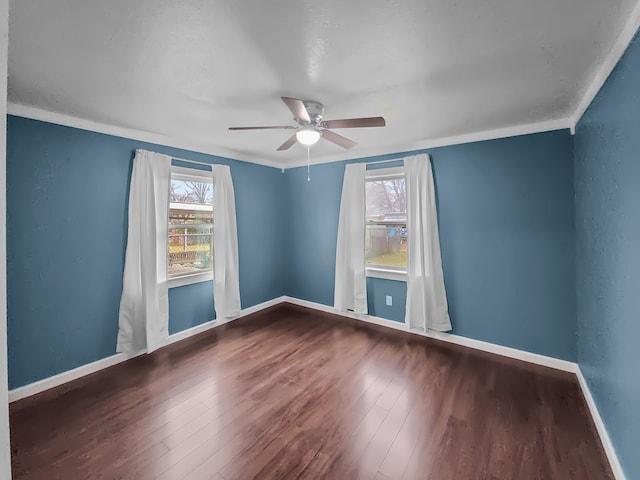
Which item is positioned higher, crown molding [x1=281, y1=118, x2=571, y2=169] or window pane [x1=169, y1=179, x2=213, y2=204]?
crown molding [x1=281, y1=118, x2=571, y2=169]

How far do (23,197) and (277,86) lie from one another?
2265 millimetres

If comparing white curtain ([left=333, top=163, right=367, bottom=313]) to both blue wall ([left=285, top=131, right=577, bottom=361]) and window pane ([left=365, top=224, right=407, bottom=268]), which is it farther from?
blue wall ([left=285, top=131, right=577, bottom=361])

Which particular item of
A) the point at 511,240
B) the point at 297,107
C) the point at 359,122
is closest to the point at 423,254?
the point at 511,240

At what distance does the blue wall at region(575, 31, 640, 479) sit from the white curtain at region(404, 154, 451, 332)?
1.27 metres

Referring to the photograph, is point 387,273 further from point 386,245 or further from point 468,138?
point 468,138

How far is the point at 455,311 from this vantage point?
3.23 metres

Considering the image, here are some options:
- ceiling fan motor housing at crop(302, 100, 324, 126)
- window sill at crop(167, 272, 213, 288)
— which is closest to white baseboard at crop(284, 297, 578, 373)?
window sill at crop(167, 272, 213, 288)

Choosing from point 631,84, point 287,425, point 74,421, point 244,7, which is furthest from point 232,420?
point 631,84

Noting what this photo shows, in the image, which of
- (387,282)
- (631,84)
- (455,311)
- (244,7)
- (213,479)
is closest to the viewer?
(244,7)

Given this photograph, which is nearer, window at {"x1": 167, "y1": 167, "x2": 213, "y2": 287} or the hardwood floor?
the hardwood floor

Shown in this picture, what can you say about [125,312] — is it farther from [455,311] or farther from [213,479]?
[455,311]

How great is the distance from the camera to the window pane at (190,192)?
340cm

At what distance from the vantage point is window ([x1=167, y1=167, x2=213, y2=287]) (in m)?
3.39

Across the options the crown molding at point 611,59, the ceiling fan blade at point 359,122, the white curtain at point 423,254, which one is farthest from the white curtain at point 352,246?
the crown molding at point 611,59
